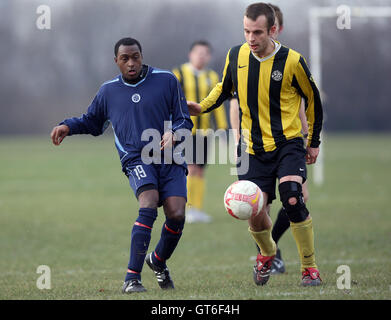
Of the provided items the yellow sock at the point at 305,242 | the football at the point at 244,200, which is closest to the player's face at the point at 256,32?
the football at the point at 244,200

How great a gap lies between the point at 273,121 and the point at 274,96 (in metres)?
0.20

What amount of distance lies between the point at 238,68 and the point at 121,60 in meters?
0.94

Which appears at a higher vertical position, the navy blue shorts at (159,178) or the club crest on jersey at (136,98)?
the club crest on jersey at (136,98)

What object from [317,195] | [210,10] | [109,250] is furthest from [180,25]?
[109,250]

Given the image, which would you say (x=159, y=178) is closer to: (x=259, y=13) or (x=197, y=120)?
(x=259, y=13)

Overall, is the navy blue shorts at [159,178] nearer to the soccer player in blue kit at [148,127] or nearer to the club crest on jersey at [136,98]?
the soccer player in blue kit at [148,127]

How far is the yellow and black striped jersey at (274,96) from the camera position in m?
5.50

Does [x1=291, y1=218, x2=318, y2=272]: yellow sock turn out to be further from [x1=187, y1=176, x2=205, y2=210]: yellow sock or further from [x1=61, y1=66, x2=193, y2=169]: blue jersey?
[x1=187, y1=176, x2=205, y2=210]: yellow sock

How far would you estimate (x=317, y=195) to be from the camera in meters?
14.1

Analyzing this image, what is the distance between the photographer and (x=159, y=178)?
550cm

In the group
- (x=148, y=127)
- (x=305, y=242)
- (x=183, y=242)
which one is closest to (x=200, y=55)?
(x=183, y=242)

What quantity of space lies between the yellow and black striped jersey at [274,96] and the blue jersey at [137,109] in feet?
1.64

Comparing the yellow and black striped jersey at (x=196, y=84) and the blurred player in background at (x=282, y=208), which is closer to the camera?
the blurred player in background at (x=282, y=208)

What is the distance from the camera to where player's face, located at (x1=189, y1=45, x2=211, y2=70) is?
10.6m
